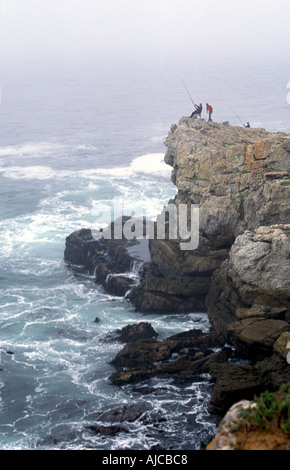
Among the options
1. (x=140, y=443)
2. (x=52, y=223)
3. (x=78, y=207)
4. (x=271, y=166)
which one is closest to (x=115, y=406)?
(x=140, y=443)

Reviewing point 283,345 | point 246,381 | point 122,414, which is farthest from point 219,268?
point 122,414

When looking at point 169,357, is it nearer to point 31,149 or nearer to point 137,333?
point 137,333

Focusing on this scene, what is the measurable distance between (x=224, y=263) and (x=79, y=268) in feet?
49.5

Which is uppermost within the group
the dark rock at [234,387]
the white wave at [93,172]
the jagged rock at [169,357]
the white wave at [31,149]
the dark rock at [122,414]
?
the white wave at [31,149]

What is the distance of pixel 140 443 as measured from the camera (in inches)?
1030

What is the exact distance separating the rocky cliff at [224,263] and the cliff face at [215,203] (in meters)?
0.07

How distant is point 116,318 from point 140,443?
14101 mm

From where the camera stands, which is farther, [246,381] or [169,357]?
[169,357]

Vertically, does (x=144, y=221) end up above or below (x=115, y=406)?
above

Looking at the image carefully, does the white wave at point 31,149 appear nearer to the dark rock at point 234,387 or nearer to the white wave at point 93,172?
the white wave at point 93,172

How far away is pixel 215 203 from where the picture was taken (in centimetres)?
3969

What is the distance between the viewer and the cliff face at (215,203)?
126ft

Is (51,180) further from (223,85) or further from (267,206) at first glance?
(223,85)

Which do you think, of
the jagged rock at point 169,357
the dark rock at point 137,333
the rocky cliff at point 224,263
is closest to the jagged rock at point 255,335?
the rocky cliff at point 224,263
